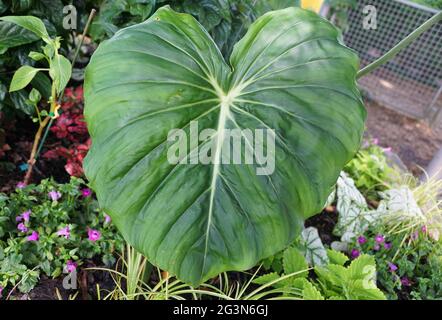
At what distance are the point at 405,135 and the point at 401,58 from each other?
68cm

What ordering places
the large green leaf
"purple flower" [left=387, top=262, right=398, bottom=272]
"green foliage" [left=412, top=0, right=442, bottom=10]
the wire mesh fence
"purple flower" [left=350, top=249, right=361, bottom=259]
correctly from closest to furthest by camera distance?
1. the large green leaf
2. "purple flower" [left=387, top=262, right=398, bottom=272]
3. "purple flower" [left=350, top=249, right=361, bottom=259]
4. "green foliage" [left=412, top=0, right=442, bottom=10]
5. the wire mesh fence

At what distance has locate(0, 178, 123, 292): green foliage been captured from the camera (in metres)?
1.21

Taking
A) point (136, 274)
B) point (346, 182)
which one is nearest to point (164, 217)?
point (136, 274)

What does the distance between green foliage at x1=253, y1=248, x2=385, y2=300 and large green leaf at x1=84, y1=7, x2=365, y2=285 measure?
447mm

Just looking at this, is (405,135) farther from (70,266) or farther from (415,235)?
(70,266)

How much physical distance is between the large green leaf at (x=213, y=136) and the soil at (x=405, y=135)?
205 cm

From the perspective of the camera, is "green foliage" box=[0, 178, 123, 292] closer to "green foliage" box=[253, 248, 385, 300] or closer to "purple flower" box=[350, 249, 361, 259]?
"green foliage" box=[253, 248, 385, 300]

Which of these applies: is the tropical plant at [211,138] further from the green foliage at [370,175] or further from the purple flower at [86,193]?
the green foliage at [370,175]

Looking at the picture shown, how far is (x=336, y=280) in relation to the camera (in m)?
1.31

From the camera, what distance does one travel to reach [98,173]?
87cm

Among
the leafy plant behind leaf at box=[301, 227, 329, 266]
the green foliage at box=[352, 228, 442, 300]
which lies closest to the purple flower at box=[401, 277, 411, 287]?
the green foliage at box=[352, 228, 442, 300]

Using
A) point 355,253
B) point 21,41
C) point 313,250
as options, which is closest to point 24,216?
point 21,41

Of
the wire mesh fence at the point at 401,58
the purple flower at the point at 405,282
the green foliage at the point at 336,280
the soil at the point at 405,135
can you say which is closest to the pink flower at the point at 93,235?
the green foliage at the point at 336,280
